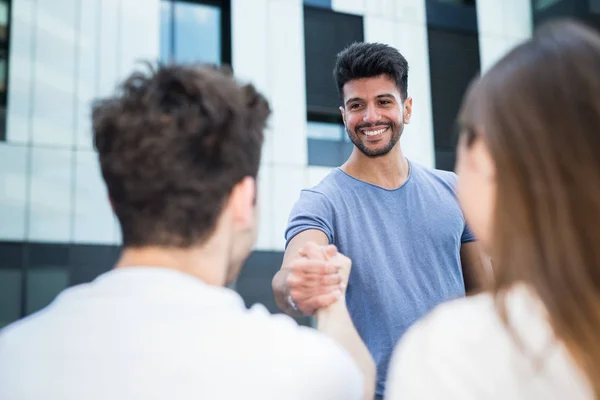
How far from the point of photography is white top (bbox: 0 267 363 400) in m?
1.15

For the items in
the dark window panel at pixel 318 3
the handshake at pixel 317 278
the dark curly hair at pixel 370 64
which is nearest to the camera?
the handshake at pixel 317 278

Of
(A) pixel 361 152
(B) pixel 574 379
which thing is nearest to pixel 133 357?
(B) pixel 574 379

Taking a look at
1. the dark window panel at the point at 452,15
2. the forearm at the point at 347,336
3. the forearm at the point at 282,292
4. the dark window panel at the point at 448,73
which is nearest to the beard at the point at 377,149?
the forearm at the point at 282,292

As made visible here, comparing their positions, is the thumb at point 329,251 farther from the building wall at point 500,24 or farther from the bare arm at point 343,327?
the building wall at point 500,24

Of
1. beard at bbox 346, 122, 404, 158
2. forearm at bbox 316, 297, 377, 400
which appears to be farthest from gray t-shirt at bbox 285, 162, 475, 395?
forearm at bbox 316, 297, 377, 400

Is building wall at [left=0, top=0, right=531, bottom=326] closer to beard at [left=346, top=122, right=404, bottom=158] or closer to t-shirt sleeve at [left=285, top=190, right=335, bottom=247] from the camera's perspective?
beard at [left=346, top=122, right=404, bottom=158]

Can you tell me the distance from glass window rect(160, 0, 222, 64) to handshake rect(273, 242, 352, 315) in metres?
8.75

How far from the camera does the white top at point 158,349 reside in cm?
115

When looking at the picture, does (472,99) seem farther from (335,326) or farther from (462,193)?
(335,326)

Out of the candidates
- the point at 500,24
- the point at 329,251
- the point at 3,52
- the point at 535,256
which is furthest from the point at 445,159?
the point at 535,256

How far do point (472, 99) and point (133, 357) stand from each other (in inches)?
28.8

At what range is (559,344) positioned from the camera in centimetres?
102

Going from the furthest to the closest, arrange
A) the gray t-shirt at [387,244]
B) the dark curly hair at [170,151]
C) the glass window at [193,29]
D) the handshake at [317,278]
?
1. the glass window at [193,29]
2. the gray t-shirt at [387,244]
3. the handshake at [317,278]
4. the dark curly hair at [170,151]

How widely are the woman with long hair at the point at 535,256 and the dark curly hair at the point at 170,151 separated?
515 mm
